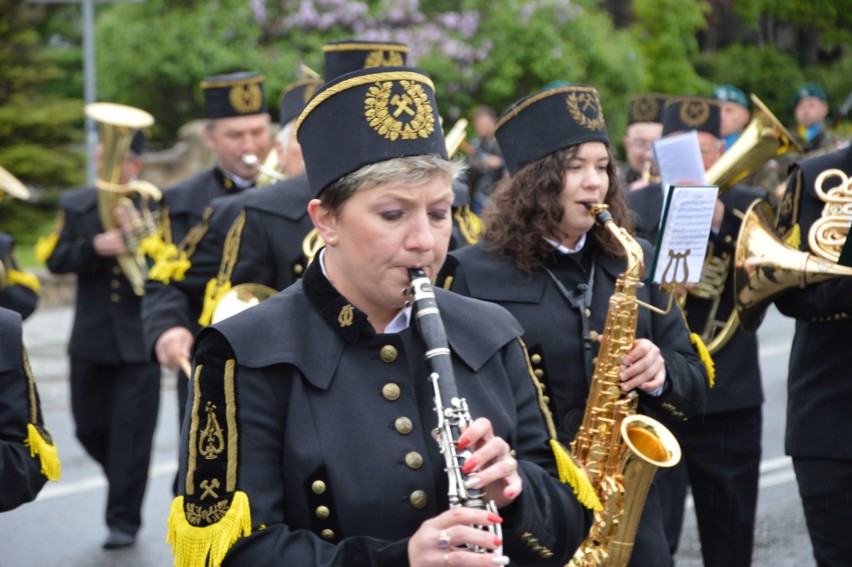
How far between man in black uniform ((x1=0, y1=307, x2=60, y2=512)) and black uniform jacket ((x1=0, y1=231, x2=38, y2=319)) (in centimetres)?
222

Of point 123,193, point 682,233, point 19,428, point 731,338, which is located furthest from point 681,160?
point 123,193

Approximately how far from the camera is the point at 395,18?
18.2 meters

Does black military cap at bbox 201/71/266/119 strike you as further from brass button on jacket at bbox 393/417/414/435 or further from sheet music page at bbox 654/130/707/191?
brass button on jacket at bbox 393/417/414/435

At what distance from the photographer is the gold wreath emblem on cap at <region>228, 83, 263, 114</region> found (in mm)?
7086

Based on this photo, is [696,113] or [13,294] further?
[696,113]

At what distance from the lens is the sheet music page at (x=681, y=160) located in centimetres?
569

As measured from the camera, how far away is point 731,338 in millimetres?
5961

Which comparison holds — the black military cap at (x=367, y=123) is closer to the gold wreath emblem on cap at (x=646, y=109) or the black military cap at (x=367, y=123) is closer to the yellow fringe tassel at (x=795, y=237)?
the yellow fringe tassel at (x=795, y=237)

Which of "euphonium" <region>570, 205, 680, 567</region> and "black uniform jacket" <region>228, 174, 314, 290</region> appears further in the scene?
"black uniform jacket" <region>228, 174, 314, 290</region>

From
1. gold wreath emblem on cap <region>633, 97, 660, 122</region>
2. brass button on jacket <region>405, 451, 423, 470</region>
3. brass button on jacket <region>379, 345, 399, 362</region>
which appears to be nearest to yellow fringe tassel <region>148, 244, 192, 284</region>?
brass button on jacket <region>379, 345, 399, 362</region>

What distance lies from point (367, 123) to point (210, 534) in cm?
90

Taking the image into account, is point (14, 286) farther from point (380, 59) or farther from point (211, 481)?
point (211, 481)

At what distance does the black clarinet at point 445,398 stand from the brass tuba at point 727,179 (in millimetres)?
3409

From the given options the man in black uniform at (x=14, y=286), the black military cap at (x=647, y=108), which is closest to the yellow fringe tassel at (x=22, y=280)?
the man in black uniform at (x=14, y=286)
